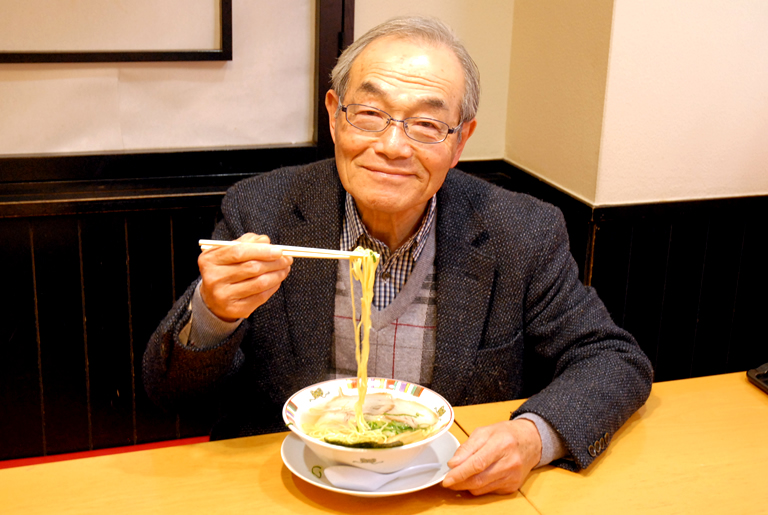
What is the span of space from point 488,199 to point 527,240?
0.15 meters

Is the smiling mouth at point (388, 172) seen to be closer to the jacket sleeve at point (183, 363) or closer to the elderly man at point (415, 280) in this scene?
the elderly man at point (415, 280)

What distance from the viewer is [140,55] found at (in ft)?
8.38

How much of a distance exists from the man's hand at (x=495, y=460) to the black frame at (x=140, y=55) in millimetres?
1713

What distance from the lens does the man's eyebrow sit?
166cm

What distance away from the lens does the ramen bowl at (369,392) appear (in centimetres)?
127

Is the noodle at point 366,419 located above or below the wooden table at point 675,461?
above

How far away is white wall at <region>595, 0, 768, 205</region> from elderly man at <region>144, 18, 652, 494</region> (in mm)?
826

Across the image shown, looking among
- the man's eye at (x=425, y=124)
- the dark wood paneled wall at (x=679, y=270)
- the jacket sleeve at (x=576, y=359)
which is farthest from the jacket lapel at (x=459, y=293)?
the dark wood paneled wall at (x=679, y=270)

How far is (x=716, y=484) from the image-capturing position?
142 centimetres

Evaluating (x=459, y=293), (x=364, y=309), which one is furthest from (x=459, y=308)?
(x=364, y=309)

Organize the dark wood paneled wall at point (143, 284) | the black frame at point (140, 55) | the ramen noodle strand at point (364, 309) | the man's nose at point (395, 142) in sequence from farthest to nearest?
the dark wood paneled wall at point (143, 284)
the black frame at point (140, 55)
the man's nose at point (395, 142)
the ramen noodle strand at point (364, 309)

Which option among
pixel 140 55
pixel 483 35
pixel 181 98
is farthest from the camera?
pixel 483 35

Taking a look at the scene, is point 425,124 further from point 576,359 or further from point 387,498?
point 387,498

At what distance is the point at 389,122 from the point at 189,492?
2.73 feet
